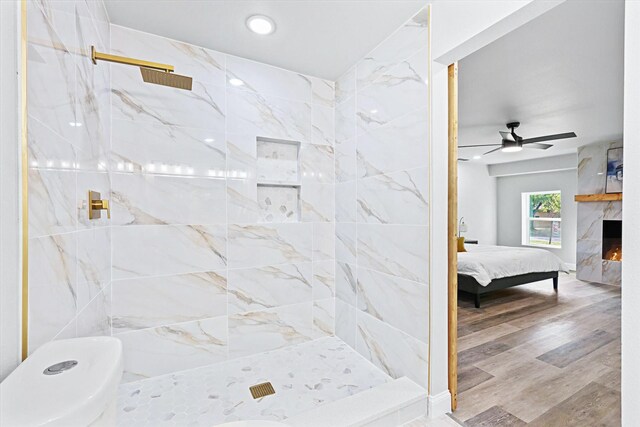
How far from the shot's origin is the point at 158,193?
2.11m

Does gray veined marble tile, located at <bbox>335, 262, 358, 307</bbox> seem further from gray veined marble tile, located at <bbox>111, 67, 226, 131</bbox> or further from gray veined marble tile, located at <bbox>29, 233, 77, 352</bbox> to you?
gray veined marble tile, located at <bbox>29, 233, 77, 352</bbox>

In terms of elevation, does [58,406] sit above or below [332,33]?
below

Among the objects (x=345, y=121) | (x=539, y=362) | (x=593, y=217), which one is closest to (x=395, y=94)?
(x=345, y=121)

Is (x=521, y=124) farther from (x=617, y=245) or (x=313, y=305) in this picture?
(x=313, y=305)

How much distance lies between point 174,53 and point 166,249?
4.57ft

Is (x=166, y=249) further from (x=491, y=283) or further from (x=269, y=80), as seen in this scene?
(x=491, y=283)

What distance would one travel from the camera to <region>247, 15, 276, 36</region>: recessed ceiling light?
1918 mm

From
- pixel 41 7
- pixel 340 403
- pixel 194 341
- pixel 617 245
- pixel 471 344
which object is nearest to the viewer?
pixel 41 7

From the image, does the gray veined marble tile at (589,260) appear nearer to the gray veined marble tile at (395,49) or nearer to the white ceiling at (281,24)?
the gray veined marble tile at (395,49)

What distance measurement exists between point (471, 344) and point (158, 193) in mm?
2995

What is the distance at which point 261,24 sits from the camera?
1970 mm

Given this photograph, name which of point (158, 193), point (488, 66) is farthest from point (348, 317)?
point (488, 66)

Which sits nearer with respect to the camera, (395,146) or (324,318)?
(395,146)

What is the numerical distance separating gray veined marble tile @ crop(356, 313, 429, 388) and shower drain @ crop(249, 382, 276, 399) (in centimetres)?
78
